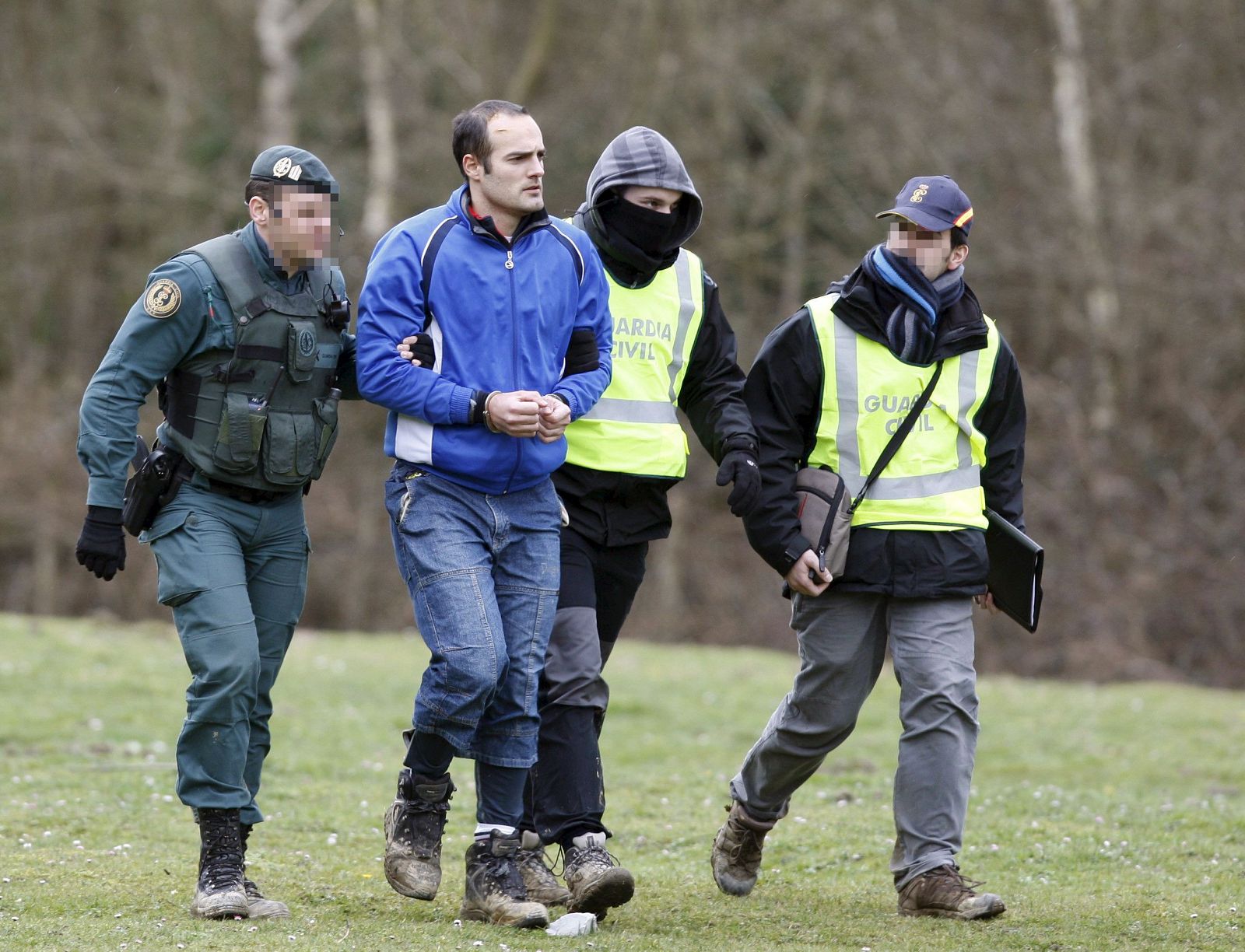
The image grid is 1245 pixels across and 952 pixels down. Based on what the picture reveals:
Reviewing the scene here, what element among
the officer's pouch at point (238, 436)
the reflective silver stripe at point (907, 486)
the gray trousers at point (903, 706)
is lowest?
the gray trousers at point (903, 706)

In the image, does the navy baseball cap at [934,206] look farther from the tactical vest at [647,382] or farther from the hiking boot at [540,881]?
the hiking boot at [540,881]

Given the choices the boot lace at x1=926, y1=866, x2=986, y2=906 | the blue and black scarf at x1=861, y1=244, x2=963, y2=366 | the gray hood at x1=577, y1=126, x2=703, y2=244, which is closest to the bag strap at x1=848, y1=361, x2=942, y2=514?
the blue and black scarf at x1=861, y1=244, x2=963, y2=366

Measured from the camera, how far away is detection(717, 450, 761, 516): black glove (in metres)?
5.49

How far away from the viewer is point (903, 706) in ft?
18.2

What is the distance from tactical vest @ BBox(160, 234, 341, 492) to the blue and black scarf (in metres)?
1.94

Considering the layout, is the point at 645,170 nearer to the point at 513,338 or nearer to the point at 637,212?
the point at 637,212

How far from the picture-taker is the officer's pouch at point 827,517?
5500mm

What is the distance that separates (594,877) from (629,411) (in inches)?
61.5

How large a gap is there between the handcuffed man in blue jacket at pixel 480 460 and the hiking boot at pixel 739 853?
114 cm

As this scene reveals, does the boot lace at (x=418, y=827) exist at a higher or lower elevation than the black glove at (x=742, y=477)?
lower

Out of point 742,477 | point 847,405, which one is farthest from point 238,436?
point 847,405

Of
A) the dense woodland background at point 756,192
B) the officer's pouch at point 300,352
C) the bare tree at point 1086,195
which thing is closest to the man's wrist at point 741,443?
the officer's pouch at point 300,352

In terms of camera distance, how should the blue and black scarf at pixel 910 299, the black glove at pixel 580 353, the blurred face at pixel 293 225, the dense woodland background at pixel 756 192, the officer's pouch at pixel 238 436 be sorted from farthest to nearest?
the dense woodland background at pixel 756 192, the blue and black scarf at pixel 910 299, the black glove at pixel 580 353, the blurred face at pixel 293 225, the officer's pouch at pixel 238 436

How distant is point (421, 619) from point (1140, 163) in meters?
18.3
